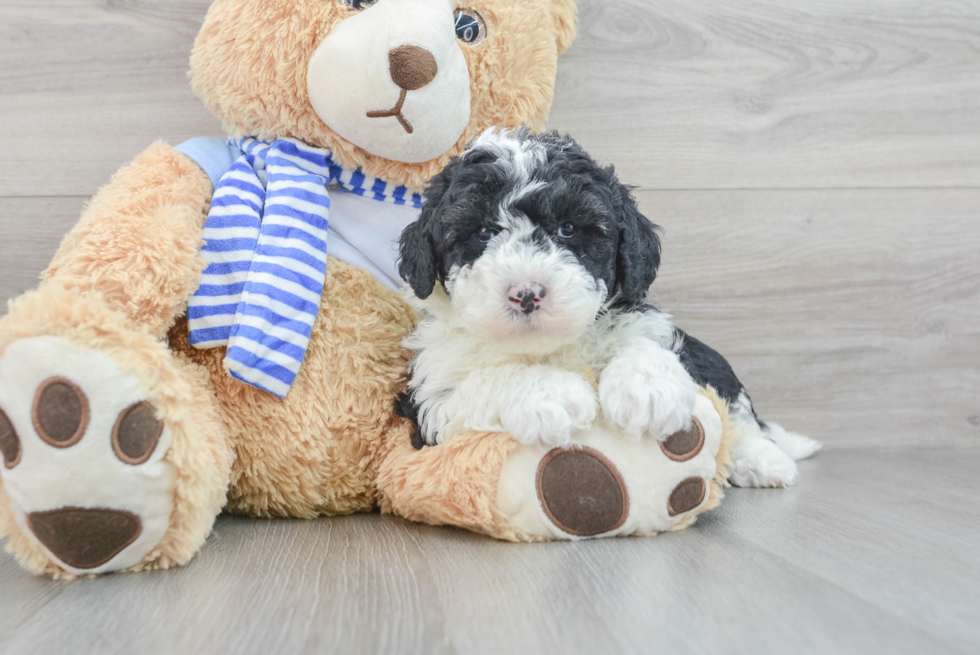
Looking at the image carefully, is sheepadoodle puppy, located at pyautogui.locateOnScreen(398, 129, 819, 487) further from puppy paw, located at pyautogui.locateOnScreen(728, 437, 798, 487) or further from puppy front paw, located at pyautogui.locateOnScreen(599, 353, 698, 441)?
puppy paw, located at pyautogui.locateOnScreen(728, 437, 798, 487)

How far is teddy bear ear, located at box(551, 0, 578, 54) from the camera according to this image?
1446 mm

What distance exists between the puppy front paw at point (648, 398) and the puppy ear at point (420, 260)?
1.04 feet

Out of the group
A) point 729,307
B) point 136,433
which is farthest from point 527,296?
point 729,307

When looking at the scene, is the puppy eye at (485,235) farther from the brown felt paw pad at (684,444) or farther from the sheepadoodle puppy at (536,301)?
the brown felt paw pad at (684,444)

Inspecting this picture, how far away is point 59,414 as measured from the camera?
889 mm

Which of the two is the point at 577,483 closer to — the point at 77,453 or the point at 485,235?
the point at 485,235

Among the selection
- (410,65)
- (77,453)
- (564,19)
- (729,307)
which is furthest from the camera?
(729,307)

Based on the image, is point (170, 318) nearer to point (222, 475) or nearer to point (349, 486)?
point (222, 475)

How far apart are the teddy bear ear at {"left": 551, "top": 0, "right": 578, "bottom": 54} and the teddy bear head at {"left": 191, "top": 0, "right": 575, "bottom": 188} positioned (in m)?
0.07

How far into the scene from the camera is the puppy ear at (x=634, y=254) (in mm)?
1113

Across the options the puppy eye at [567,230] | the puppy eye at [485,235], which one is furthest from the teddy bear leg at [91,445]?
the puppy eye at [567,230]

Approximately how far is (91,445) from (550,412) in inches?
23.6

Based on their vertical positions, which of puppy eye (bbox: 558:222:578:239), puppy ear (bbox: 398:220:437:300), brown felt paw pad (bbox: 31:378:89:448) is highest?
puppy eye (bbox: 558:222:578:239)

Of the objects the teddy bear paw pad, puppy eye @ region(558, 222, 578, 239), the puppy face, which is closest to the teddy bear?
the teddy bear paw pad
